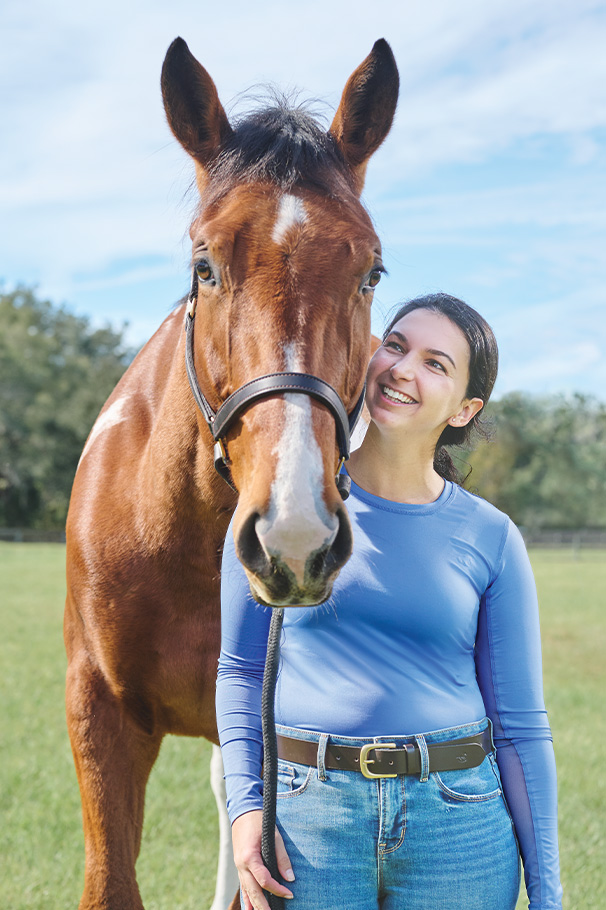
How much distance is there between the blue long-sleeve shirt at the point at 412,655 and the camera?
5.81 ft

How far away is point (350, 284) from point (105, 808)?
1885 millimetres

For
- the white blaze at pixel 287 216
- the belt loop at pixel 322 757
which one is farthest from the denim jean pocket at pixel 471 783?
the white blaze at pixel 287 216

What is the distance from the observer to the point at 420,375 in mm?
1971

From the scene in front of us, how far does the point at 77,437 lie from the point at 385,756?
169 feet

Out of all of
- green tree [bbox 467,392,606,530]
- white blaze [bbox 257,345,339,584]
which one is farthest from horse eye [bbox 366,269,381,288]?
green tree [bbox 467,392,606,530]

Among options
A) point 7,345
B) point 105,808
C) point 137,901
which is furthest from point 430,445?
point 7,345

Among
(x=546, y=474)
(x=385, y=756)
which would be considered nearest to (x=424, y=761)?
(x=385, y=756)

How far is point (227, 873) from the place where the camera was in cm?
364

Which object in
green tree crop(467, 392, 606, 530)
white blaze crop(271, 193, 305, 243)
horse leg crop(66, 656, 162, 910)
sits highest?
green tree crop(467, 392, 606, 530)

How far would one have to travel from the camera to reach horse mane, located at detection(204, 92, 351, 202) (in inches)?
80.6

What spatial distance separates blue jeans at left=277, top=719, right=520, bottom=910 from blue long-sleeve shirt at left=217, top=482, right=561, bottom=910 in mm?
67

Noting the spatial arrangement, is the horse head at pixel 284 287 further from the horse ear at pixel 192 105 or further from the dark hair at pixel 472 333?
Result: the dark hair at pixel 472 333

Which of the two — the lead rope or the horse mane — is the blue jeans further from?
the horse mane

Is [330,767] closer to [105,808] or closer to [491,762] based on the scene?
[491,762]
